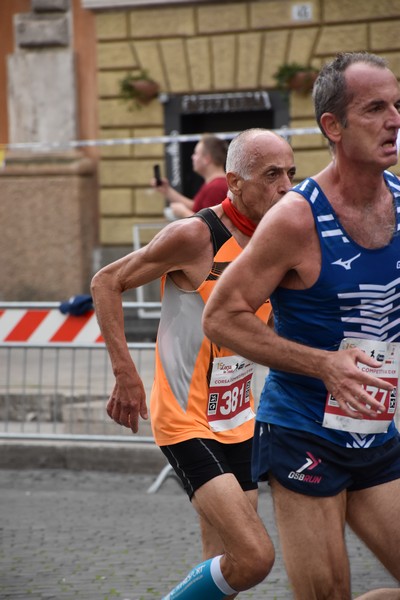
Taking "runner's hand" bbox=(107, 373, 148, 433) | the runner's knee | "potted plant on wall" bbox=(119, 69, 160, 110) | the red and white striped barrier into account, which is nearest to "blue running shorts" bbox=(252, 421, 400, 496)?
the runner's knee

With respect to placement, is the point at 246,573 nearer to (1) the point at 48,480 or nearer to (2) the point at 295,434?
(2) the point at 295,434

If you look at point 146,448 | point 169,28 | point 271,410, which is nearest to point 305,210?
point 271,410

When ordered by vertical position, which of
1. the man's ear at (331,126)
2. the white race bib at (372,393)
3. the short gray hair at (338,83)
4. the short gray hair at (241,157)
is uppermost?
the short gray hair at (338,83)

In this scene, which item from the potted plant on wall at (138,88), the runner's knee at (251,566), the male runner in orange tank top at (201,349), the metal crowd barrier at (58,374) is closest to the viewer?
the runner's knee at (251,566)

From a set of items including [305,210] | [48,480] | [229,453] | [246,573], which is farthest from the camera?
[48,480]

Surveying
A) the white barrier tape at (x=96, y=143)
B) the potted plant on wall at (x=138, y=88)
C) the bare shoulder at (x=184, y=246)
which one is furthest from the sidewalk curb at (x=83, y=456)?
the potted plant on wall at (x=138, y=88)

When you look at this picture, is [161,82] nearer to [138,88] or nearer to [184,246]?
[138,88]

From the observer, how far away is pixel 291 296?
3.85m

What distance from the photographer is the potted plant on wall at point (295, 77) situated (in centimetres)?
1631

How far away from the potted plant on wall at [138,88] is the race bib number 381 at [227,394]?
41.2ft

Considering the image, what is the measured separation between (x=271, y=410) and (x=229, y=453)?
34.7 inches

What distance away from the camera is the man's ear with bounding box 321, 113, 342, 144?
383 centimetres

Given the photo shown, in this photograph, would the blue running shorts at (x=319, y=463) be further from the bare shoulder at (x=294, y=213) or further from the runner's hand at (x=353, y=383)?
the bare shoulder at (x=294, y=213)

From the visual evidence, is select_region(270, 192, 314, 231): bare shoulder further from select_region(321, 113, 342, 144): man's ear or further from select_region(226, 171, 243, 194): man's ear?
select_region(226, 171, 243, 194): man's ear
